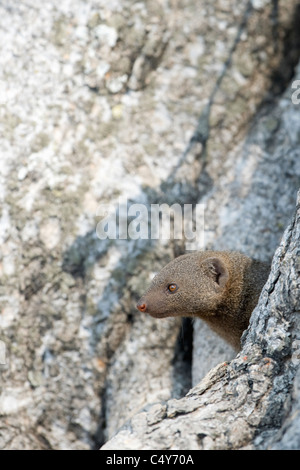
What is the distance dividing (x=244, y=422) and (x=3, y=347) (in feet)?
8.04

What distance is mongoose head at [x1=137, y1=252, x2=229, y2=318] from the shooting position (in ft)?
13.7

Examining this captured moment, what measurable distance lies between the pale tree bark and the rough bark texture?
136cm

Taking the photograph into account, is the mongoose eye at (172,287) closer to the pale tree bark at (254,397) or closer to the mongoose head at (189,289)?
the mongoose head at (189,289)

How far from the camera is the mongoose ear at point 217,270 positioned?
4129 millimetres

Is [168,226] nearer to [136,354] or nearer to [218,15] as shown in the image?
[136,354]

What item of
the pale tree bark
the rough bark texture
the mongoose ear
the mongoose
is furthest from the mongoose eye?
the pale tree bark

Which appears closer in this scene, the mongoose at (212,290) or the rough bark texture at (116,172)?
the mongoose at (212,290)

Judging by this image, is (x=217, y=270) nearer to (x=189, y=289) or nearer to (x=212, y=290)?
(x=212, y=290)

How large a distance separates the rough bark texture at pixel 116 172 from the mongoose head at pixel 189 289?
476mm

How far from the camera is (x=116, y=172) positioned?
483 centimetres

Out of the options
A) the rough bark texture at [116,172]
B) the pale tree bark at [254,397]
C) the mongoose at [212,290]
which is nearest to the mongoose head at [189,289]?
the mongoose at [212,290]

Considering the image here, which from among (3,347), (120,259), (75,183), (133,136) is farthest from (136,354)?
(133,136)

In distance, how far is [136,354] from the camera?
459cm

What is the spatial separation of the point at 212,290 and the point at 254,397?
4.73ft
